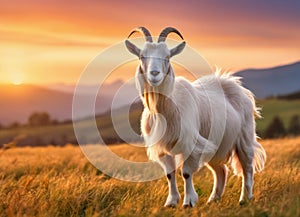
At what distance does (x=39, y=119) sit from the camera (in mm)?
80688

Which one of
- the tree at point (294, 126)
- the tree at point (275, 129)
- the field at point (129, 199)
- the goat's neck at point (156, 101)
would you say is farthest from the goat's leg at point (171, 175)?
the tree at point (294, 126)

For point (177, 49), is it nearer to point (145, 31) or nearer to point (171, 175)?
point (145, 31)

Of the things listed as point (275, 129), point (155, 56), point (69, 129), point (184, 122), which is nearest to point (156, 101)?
point (184, 122)

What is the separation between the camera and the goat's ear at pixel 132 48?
903 centimetres

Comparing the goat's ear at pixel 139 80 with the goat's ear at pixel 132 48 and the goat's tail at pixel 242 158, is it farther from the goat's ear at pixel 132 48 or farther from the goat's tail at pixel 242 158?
the goat's tail at pixel 242 158

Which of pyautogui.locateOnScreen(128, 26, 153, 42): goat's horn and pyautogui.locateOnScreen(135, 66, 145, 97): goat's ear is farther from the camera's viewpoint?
pyautogui.locateOnScreen(128, 26, 153, 42): goat's horn

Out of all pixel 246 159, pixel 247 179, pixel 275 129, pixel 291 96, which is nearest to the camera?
pixel 247 179

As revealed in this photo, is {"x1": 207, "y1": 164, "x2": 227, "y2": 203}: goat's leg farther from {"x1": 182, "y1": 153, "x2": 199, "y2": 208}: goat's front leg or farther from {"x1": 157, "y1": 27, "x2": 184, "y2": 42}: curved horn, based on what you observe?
{"x1": 157, "y1": 27, "x2": 184, "y2": 42}: curved horn

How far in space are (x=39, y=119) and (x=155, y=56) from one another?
7378cm

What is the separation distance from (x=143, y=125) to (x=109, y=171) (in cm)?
572

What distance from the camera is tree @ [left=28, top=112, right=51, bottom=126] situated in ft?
258

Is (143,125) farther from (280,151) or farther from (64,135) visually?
(64,135)

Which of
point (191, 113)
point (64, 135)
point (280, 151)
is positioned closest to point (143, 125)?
point (191, 113)

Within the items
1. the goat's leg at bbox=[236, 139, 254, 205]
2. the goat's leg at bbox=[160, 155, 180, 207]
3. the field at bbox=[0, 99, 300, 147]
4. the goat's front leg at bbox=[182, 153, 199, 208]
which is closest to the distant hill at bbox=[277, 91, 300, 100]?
the field at bbox=[0, 99, 300, 147]
